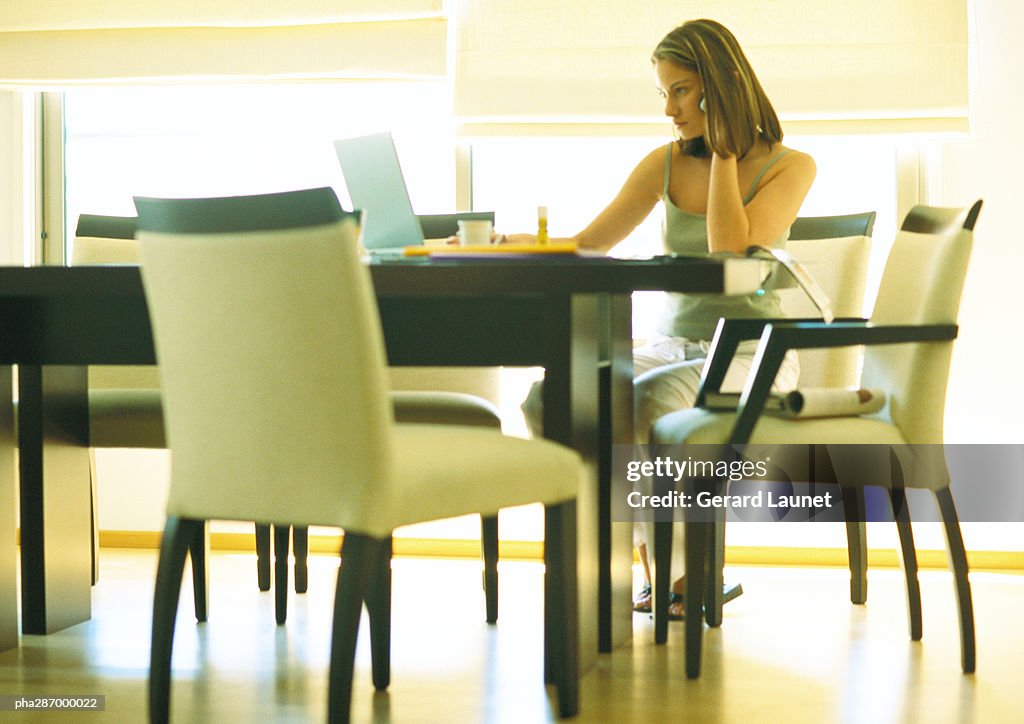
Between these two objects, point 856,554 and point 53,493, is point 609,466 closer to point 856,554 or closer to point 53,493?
point 856,554

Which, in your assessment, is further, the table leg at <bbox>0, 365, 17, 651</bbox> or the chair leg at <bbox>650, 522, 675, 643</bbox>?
the table leg at <bbox>0, 365, 17, 651</bbox>

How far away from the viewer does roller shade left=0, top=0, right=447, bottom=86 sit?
3.61 m

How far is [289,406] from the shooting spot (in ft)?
5.12

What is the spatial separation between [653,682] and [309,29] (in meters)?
2.33

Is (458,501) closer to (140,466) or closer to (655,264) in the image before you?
(655,264)

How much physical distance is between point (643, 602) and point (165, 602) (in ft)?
4.36

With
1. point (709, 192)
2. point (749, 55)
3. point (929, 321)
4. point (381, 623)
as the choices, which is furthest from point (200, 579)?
point (749, 55)

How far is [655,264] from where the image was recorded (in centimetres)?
175

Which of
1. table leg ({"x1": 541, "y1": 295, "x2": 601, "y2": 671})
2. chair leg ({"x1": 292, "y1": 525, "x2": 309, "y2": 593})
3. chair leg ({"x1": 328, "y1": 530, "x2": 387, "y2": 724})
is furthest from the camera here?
chair leg ({"x1": 292, "y1": 525, "x2": 309, "y2": 593})

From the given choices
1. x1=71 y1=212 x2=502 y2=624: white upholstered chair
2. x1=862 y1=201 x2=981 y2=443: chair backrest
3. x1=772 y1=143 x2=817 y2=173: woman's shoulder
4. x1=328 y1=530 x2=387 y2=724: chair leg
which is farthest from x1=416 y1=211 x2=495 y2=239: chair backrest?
x1=328 y1=530 x2=387 y2=724: chair leg

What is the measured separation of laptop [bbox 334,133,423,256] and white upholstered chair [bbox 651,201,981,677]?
1.99ft

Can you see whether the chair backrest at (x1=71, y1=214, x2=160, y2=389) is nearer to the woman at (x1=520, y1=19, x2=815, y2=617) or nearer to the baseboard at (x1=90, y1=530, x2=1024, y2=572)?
the baseboard at (x1=90, y1=530, x2=1024, y2=572)

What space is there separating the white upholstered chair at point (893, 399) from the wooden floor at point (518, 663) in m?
0.14

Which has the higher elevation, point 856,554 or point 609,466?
point 609,466
